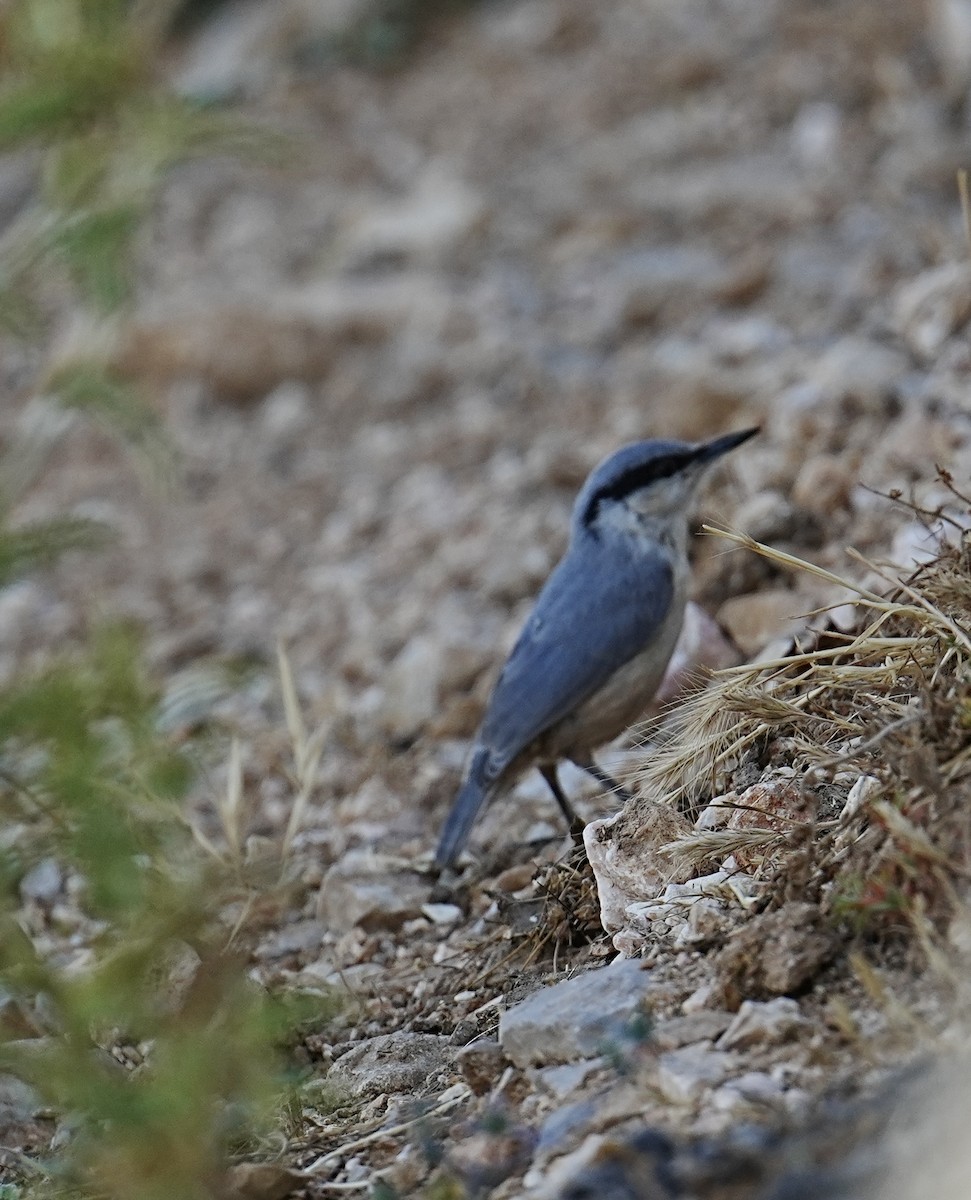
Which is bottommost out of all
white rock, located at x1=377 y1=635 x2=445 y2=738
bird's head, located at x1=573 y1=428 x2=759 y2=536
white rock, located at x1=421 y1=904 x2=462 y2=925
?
white rock, located at x1=421 y1=904 x2=462 y2=925

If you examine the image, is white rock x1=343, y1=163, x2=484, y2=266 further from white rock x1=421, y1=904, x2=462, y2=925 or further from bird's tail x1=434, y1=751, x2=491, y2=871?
white rock x1=421, y1=904, x2=462, y2=925

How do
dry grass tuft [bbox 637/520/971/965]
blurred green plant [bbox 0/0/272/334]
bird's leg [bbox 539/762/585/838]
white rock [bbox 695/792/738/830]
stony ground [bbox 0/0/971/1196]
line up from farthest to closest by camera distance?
bird's leg [bbox 539/762/585/838] → white rock [bbox 695/792/738/830] → stony ground [bbox 0/0/971/1196] → blurred green plant [bbox 0/0/272/334] → dry grass tuft [bbox 637/520/971/965]

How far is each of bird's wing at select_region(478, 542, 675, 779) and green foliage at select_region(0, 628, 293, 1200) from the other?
6.35 feet

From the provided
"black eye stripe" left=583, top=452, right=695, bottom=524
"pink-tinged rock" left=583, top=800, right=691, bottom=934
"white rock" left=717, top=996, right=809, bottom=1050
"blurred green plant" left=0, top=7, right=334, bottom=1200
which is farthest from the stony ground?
"blurred green plant" left=0, top=7, right=334, bottom=1200

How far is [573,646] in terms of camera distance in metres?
4.91

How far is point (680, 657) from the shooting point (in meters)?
5.08

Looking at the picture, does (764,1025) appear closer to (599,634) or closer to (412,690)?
(599,634)

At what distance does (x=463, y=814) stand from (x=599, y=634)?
72 centimetres

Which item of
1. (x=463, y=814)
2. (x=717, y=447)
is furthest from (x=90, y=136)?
(x=717, y=447)

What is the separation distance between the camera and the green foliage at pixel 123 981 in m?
2.50

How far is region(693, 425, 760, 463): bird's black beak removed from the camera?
504 cm

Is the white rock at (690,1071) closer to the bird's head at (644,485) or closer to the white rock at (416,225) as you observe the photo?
the bird's head at (644,485)

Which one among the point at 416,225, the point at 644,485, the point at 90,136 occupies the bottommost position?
the point at 644,485

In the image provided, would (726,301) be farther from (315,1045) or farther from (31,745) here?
(31,745)
